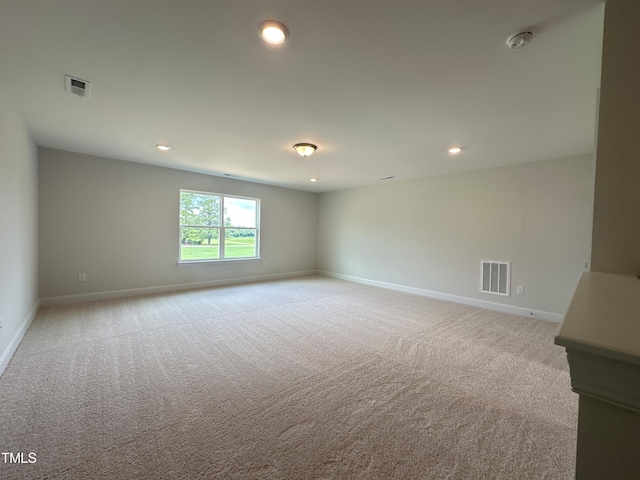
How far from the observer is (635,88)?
46.4 inches

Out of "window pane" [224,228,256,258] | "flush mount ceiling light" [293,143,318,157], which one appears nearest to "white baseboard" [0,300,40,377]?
"window pane" [224,228,256,258]

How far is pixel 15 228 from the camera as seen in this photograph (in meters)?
2.66

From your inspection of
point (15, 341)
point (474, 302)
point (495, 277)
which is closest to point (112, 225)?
point (15, 341)

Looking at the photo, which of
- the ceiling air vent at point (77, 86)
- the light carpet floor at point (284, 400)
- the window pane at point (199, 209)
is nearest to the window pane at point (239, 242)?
the window pane at point (199, 209)

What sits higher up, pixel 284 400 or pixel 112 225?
pixel 112 225

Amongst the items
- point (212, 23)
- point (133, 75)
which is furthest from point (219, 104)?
point (212, 23)

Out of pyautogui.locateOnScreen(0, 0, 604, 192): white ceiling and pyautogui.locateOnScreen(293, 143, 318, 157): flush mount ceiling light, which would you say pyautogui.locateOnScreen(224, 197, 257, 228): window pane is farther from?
pyautogui.locateOnScreen(293, 143, 318, 157): flush mount ceiling light

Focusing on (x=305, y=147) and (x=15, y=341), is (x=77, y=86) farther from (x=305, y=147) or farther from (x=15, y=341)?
(x=15, y=341)

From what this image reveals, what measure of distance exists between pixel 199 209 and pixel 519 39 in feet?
17.7

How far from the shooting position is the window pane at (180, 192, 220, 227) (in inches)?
208

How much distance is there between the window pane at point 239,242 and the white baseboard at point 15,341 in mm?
3059

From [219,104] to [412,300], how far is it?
4.23 metres

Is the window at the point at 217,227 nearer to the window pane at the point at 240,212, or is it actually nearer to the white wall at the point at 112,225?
the window pane at the point at 240,212

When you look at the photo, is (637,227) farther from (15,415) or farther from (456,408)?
(15,415)
